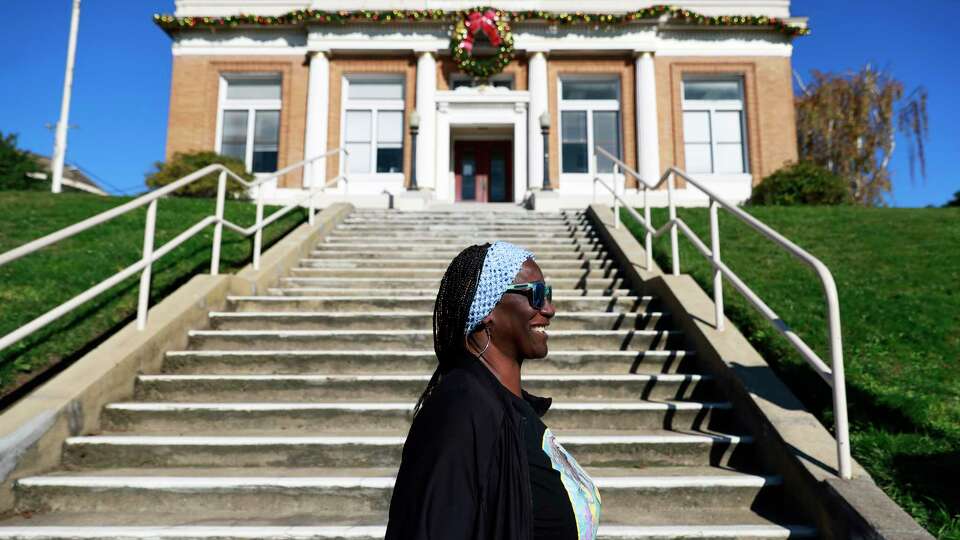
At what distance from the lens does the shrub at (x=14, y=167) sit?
20273mm

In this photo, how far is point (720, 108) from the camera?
56.7ft

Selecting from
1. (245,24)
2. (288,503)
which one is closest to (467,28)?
(245,24)

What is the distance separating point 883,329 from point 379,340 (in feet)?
14.3

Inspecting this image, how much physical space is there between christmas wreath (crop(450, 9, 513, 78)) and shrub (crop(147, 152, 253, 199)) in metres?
6.68

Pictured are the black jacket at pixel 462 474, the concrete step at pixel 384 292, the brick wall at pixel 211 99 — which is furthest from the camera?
the brick wall at pixel 211 99

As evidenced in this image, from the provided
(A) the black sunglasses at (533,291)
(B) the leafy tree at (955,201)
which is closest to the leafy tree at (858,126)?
(B) the leafy tree at (955,201)

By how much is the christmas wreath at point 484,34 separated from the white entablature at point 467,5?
849 millimetres

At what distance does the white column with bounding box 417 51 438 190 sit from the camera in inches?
634

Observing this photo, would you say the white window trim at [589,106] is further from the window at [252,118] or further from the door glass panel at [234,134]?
the door glass panel at [234,134]

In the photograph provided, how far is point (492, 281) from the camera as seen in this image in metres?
1.53

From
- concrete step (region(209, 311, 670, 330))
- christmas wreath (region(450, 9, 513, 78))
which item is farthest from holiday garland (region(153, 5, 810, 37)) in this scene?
concrete step (region(209, 311, 670, 330))

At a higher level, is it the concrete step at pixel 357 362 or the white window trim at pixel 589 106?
the white window trim at pixel 589 106

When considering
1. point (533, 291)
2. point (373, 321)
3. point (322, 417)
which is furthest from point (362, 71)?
point (533, 291)

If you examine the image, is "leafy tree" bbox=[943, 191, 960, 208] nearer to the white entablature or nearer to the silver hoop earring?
the white entablature
